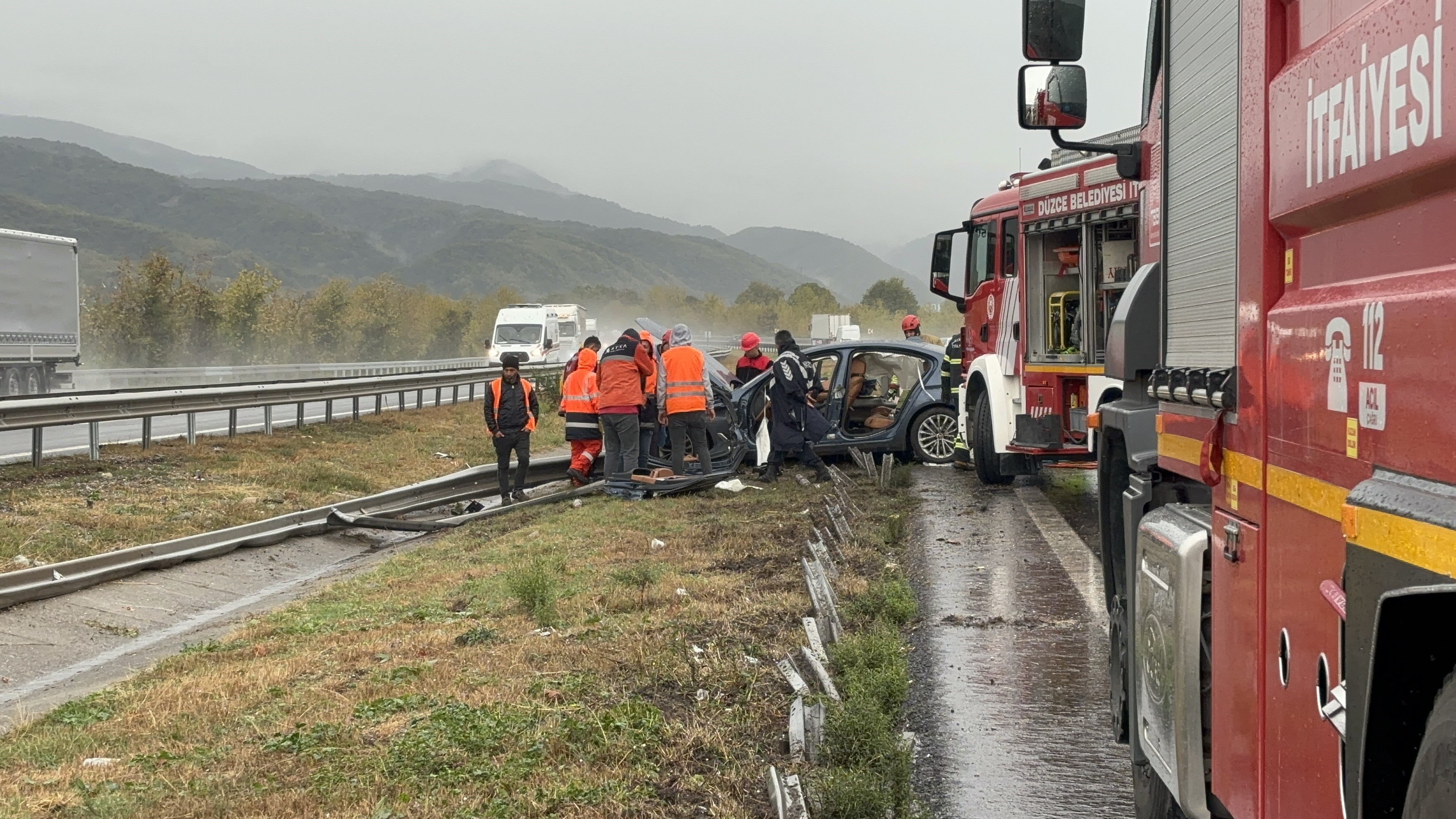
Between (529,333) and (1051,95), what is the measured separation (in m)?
39.9

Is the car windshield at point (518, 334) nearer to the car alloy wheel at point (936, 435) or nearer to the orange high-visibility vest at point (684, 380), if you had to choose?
the car alloy wheel at point (936, 435)

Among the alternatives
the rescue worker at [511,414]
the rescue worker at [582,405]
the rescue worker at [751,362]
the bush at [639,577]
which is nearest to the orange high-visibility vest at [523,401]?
the rescue worker at [511,414]

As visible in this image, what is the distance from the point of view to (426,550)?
13266mm

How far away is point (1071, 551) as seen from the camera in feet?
34.9

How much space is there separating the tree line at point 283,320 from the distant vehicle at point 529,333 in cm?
379

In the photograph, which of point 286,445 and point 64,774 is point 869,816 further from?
point 286,445

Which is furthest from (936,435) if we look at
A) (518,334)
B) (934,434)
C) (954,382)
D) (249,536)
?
(518,334)

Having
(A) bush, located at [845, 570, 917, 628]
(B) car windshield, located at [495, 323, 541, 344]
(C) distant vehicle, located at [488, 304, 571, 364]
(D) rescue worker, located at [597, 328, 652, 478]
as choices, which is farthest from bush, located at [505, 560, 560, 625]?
(B) car windshield, located at [495, 323, 541, 344]

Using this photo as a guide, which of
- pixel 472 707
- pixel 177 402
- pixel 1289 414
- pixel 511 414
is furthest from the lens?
pixel 177 402

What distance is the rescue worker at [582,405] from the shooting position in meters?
16.4

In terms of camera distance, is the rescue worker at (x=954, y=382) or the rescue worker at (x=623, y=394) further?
the rescue worker at (x=954, y=382)

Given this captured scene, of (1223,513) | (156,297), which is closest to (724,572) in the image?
(1223,513)

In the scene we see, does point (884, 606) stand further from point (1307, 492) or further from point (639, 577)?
point (1307, 492)

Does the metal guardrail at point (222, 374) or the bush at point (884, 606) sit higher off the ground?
the metal guardrail at point (222, 374)
